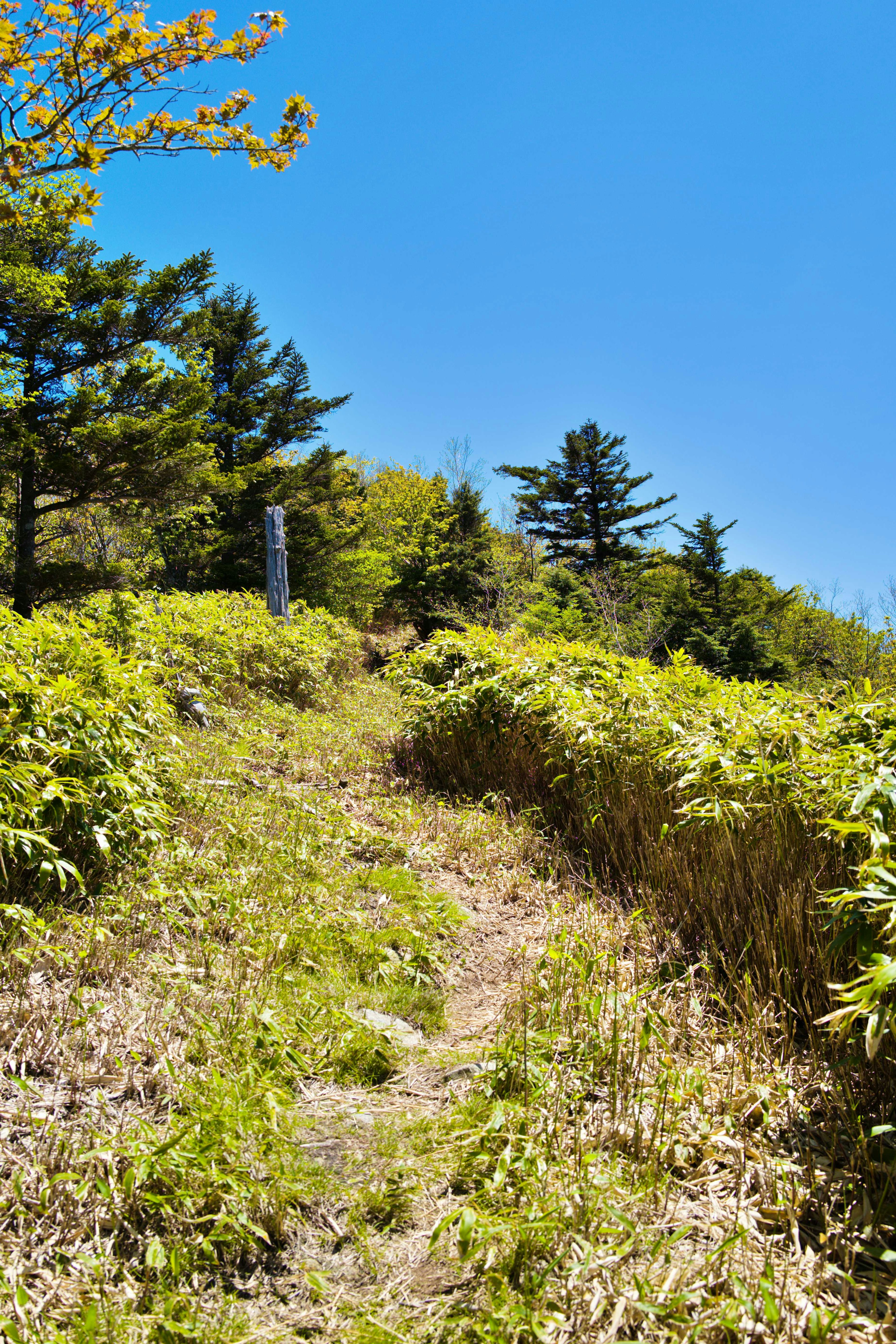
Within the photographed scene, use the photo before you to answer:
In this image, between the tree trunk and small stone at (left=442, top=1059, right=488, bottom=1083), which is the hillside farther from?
the tree trunk

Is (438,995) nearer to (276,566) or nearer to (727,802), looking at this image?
(727,802)

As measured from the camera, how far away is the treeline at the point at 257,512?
29.3ft

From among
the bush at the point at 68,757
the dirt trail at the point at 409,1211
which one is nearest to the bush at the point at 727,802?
the dirt trail at the point at 409,1211

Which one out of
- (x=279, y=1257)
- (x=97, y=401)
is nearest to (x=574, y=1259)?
(x=279, y=1257)

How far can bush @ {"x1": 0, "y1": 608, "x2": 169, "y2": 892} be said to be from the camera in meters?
2.38

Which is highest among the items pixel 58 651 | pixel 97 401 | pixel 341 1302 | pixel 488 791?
pixel 97 401

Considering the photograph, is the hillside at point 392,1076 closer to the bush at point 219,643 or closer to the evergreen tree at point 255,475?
the bush at point 219,643

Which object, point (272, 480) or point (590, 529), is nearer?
point (272, 480)

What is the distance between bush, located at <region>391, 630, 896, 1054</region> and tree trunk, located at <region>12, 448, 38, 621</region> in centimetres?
694

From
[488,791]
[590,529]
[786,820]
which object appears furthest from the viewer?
[590,529]

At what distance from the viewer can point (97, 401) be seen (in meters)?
8.87

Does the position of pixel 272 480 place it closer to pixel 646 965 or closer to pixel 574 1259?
pixel 646 965

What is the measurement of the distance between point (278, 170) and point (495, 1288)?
5196mm

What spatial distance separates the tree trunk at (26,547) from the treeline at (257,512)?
0.11 feet
